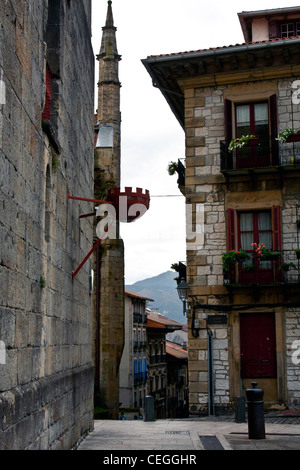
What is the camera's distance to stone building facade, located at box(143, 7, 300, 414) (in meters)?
16.8

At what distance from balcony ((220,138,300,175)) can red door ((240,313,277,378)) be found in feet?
13.2

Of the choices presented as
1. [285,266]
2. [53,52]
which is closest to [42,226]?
[53,52]

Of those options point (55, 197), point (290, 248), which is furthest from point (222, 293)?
point (55, 197)

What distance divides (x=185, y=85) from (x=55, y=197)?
11.4 metres

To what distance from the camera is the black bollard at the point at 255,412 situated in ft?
34.7

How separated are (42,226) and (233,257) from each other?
10.1 meters

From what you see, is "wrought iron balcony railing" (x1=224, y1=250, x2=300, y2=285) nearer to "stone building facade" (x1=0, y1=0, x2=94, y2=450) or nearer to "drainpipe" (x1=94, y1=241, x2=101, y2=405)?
"stone building facade" (x1=0, y1=0, x2=94, y2=450)

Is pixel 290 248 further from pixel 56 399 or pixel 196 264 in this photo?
pixel 56 399

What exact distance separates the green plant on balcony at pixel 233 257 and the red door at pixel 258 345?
1566 mm

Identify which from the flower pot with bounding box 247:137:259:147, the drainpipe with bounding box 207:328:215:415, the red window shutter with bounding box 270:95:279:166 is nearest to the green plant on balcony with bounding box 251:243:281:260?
the red window shutter with bounding box 270:95:279:166

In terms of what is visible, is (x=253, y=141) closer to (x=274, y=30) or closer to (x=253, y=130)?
(x=253, y=130)

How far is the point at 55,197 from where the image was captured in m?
8.20

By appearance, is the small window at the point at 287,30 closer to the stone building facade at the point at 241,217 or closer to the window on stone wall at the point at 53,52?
the stone building facade at the point at 241,217

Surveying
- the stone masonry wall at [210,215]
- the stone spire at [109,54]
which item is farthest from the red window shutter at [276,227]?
the stone spire at [109,54]
